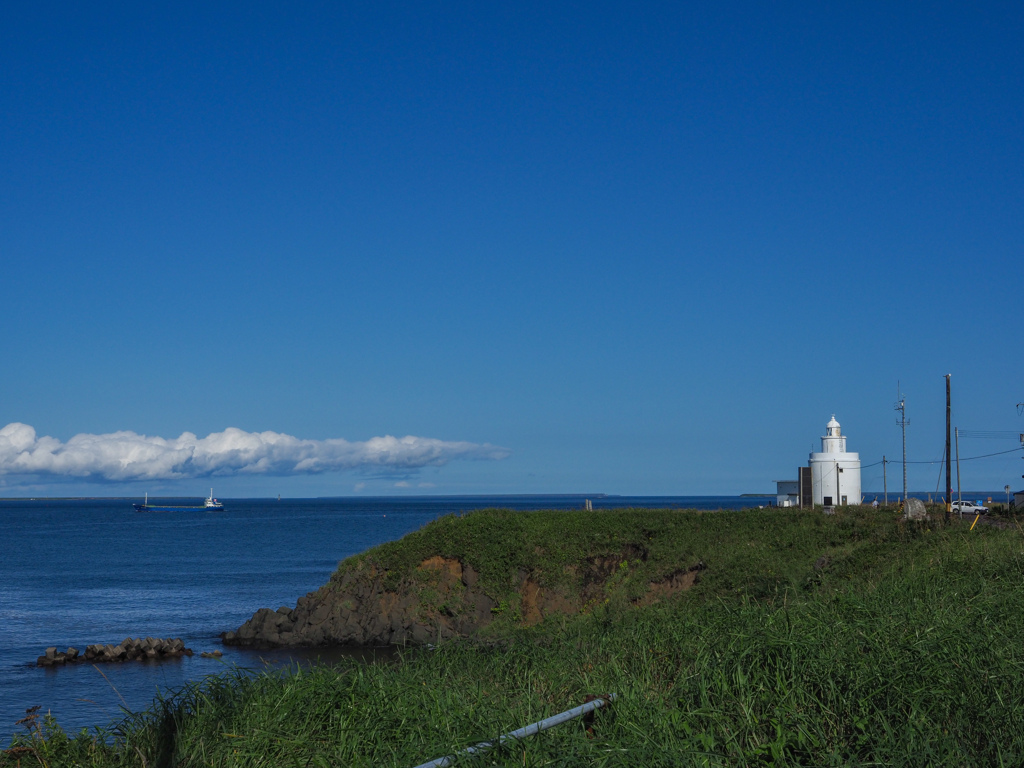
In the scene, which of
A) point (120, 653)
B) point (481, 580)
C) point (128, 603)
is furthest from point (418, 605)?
point (128, 603)

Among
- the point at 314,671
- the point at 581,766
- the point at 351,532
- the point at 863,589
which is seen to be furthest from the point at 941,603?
the point at 351,532

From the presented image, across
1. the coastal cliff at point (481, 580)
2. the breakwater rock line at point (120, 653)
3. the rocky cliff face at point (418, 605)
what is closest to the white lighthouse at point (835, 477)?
the coastal cliff at point (481, 580)

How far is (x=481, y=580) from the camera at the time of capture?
3209 centimetres

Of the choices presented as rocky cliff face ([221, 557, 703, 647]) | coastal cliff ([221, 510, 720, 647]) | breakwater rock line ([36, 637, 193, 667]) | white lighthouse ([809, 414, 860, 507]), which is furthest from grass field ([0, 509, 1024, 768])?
white lighthouse ([809, 414, 860, 507])

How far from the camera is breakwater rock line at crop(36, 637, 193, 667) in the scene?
91.9ft

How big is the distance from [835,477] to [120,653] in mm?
35872

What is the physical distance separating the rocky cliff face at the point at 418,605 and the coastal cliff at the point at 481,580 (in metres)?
0.04

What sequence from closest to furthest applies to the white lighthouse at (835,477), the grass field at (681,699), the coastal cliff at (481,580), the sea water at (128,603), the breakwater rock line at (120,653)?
the grass field at (681,699) < the sea water at (128,603) < the breakwater rock line at (120,653) < the coastal cliff at (481,580) < the white lighthouse at (835,477)

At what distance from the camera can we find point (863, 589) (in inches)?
481

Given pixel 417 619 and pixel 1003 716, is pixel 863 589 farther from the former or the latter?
pixel 417 619

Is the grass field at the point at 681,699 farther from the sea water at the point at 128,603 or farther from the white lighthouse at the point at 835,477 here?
the white lighthouse at the point at 835,477

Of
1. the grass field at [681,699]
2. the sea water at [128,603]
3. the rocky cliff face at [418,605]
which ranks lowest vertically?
the sea water at [128,603]

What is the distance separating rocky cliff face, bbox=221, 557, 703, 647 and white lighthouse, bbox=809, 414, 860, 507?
18367 millimetres

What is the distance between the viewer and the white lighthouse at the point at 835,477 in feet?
149
